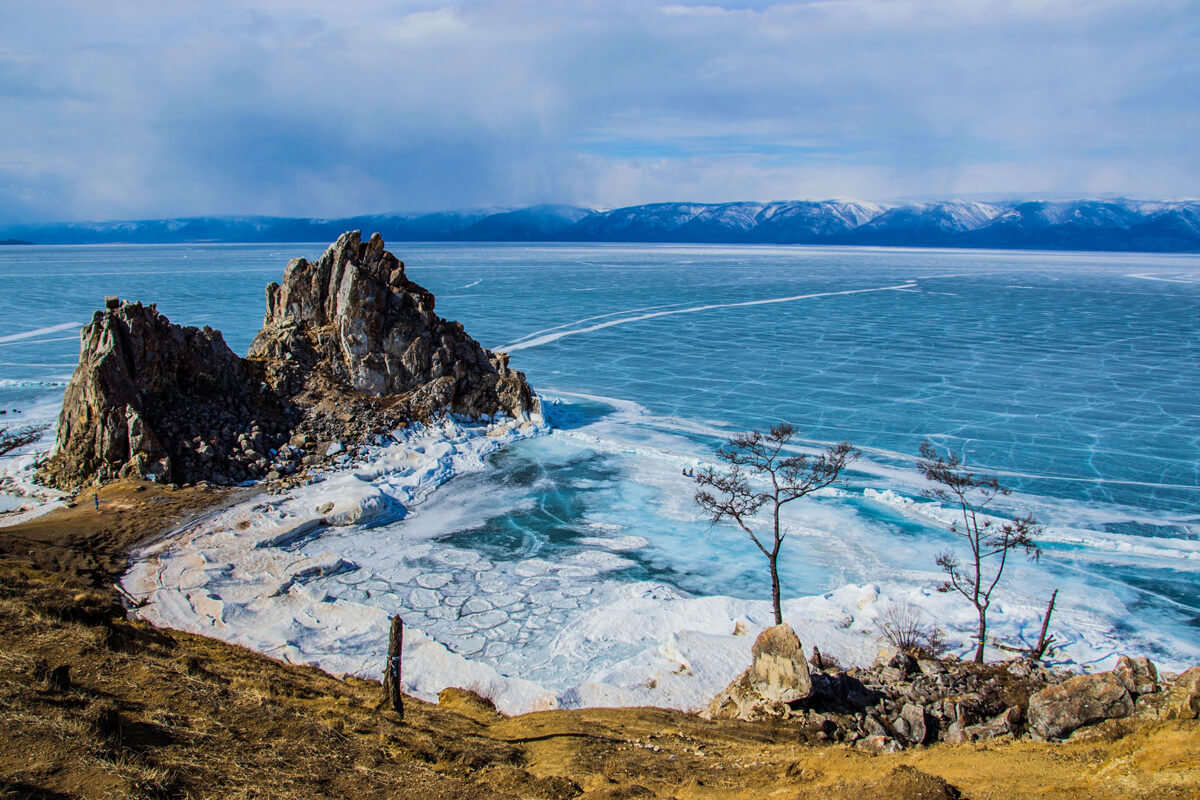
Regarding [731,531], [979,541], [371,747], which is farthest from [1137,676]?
[371,747]

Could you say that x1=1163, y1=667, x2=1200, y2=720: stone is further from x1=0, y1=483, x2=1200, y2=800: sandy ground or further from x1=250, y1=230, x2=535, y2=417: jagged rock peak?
x1=250, y1=230, x2=535, y2=417: jagged rock peak

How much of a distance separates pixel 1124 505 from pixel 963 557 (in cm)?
728

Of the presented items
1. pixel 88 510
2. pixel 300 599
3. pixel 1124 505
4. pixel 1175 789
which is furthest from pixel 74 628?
pixel 1124 505

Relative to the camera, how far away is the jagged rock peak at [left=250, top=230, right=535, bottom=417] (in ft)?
95.9

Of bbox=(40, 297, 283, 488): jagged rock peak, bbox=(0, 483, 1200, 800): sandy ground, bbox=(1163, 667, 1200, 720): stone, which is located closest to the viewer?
bbox=(0, 483, 1200, 800): sandy ground

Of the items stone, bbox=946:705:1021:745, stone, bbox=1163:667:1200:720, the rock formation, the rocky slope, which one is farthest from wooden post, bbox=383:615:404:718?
the rock formation

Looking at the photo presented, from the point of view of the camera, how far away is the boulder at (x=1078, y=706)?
11211mm

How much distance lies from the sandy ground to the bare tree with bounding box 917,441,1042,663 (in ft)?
14.2

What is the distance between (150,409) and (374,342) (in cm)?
824

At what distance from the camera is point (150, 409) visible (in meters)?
23.7

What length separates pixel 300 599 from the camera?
1675 cm

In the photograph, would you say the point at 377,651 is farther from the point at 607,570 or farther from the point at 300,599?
the point at 607,570

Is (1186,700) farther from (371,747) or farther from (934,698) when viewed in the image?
(371,747)

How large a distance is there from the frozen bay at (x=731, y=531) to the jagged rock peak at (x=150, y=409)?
6.51 metres
